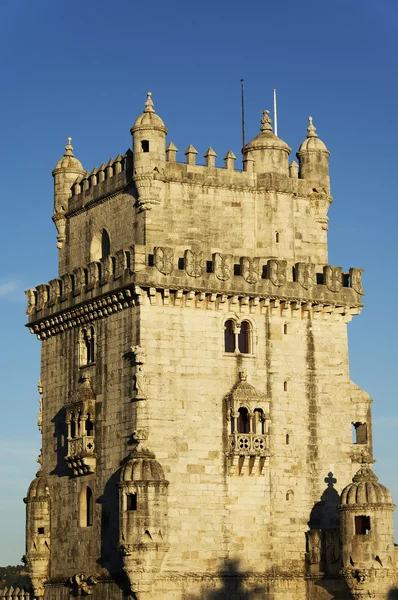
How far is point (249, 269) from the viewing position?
67.5m

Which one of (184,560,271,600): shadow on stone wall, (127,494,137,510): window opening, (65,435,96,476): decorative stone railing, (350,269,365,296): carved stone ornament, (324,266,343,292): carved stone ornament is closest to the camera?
(127,494,137,510): window opening

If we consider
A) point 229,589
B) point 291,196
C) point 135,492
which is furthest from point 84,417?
point 291,196

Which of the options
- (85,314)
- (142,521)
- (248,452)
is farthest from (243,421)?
(85,314)

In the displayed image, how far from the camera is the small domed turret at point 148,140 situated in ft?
220

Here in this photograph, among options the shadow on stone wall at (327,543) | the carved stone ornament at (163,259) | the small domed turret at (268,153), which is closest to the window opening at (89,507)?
the shadow on stone wall at (327,543)

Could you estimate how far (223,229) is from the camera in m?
68.9

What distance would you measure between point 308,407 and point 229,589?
8.82 metres

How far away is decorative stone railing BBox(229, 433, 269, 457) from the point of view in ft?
215

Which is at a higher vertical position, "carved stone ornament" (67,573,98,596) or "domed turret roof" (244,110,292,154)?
"domed turret roof" (244,110,292,154)

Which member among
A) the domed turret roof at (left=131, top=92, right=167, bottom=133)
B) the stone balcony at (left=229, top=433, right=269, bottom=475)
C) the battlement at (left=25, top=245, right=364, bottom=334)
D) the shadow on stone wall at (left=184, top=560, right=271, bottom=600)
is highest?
the domed turret roof at (left=131, top=92, right=167, bottom=133)

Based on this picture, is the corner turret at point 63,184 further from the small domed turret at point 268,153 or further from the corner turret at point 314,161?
the corner turret at point 314,161

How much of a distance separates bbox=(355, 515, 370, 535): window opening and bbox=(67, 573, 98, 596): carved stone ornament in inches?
445

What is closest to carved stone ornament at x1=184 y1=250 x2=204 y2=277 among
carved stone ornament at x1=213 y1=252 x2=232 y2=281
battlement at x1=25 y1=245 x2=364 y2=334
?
battlement at x1=25 y1=245 x2=364 y2=334

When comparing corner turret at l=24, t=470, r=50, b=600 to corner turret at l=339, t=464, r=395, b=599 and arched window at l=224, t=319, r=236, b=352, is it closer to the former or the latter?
arched window at l=224, t=319, r=236, b=352
